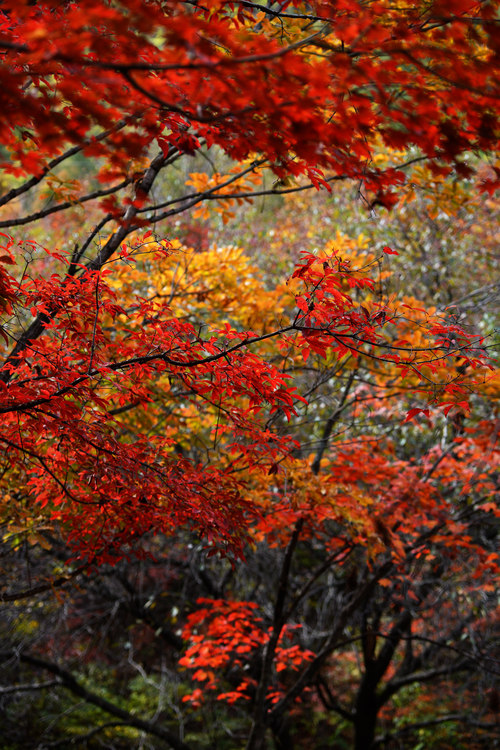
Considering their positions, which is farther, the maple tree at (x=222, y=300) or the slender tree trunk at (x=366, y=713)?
the slender tree trunk at (x=366, y=713)

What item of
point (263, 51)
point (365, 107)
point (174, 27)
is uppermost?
point (365, 107)

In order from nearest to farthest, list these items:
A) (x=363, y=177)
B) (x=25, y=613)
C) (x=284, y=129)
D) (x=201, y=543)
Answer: (x=284, y=129)
(x=363, y=177)
(x=201, y=543)
(x=25, y=613)

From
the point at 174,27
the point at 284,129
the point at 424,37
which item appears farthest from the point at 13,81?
the point at 424,37

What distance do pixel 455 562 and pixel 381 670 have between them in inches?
63.6

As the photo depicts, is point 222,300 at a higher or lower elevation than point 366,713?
higher

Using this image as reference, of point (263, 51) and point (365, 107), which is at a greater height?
point (365, 107)

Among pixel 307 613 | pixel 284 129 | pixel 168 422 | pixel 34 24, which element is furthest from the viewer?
pixel 307 613

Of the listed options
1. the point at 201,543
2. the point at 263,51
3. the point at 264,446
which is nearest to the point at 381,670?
the point at 201,543

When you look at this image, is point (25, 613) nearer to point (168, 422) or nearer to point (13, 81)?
point (168, 422)

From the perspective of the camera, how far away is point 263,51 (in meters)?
1.71

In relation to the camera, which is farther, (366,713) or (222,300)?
(366,713)

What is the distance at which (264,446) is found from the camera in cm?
279

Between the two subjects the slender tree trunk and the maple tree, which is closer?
the maple tree

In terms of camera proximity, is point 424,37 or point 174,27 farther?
point 424,37
